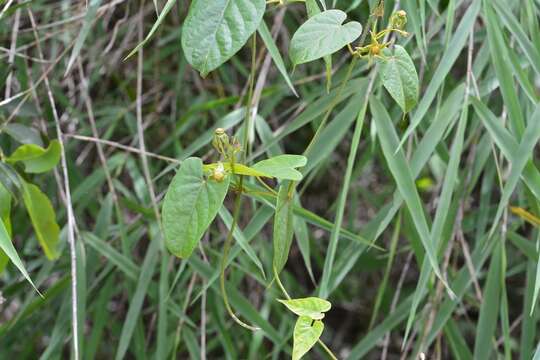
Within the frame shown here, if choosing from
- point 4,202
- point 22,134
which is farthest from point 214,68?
point 22,134

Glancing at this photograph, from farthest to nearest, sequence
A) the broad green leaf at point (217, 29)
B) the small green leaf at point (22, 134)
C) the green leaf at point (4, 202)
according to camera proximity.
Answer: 1. the small green leaf at point (22, 134)
2. the green leaf at point (4, 202)
3. the broad green leaf at point (217, 29)

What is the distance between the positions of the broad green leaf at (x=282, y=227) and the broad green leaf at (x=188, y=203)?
76mm

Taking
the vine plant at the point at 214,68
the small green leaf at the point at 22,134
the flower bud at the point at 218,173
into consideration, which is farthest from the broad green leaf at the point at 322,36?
the small green leaf at the point at 22,134

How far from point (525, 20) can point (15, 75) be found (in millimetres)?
702

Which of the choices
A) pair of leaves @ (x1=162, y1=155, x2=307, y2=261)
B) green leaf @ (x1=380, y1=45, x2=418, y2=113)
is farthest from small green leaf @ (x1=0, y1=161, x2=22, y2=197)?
green leaf @ (x1=380, y1=45, x2=418, y2=113)

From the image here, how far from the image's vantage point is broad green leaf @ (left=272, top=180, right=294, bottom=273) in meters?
0.76

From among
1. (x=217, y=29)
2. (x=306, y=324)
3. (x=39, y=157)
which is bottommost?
(x=306, y=324)

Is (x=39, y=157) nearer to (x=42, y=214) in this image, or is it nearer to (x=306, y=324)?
(x=42, y=214)

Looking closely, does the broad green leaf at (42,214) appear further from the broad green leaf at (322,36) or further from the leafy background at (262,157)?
the broad green leaf at (322,36)

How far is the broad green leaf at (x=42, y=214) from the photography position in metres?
0.98

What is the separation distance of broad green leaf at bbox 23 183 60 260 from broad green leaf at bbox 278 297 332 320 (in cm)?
38

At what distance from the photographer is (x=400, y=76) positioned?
0.75m

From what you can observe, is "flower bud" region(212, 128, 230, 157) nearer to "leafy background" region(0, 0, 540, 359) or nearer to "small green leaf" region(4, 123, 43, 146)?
"leafy background" region(0, 0, 540, 359)

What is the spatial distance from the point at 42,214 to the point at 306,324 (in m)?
0.40
